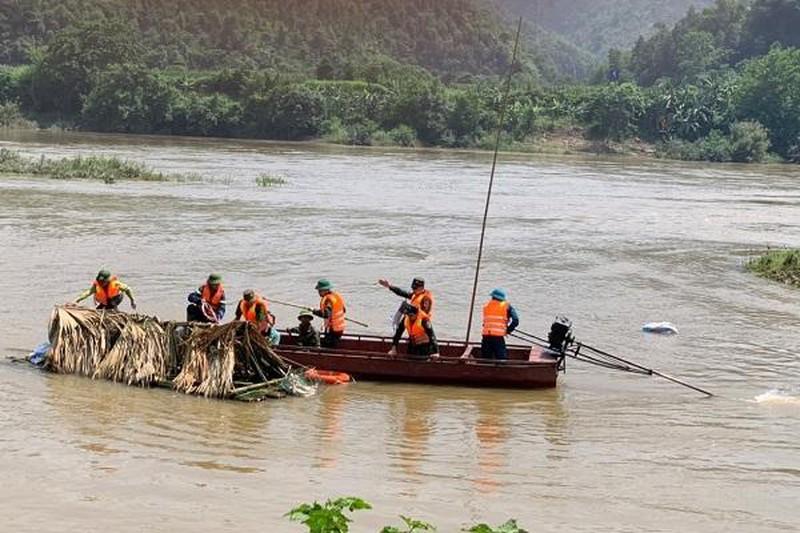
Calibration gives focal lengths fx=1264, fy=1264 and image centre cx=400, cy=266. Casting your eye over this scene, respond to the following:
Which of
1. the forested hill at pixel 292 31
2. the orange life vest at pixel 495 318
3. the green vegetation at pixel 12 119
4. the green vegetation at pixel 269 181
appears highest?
the forested hill at pixel 292 31

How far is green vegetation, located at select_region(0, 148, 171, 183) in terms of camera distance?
4616cm

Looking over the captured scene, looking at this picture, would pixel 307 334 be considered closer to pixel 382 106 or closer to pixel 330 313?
pixel 330 313

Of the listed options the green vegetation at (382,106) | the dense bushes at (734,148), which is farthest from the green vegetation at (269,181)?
the dense bushes at (734,148)

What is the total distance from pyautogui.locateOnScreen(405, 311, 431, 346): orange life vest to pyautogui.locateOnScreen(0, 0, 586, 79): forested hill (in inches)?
5061

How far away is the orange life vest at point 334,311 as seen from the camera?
15.6 meters

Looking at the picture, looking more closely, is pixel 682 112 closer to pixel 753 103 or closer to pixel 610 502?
pixel 753 103

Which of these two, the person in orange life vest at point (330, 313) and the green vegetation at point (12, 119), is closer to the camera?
the person in orange life vest at point (330, 313)

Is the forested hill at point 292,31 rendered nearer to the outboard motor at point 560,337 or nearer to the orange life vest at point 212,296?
the orange life vest at point 212,296

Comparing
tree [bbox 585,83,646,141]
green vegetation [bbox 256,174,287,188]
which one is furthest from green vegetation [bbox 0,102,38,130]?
green vegetation [bbox 256,174,287,188]

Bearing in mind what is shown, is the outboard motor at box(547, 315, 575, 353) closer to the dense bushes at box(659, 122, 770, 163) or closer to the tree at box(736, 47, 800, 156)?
the dense bushes at box(659, 122, 770, 163)

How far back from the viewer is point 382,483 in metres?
11.3

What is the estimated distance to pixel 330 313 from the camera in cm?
1569

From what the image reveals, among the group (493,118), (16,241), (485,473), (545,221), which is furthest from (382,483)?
(493,118)

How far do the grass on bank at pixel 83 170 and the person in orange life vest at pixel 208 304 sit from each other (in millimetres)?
30329
